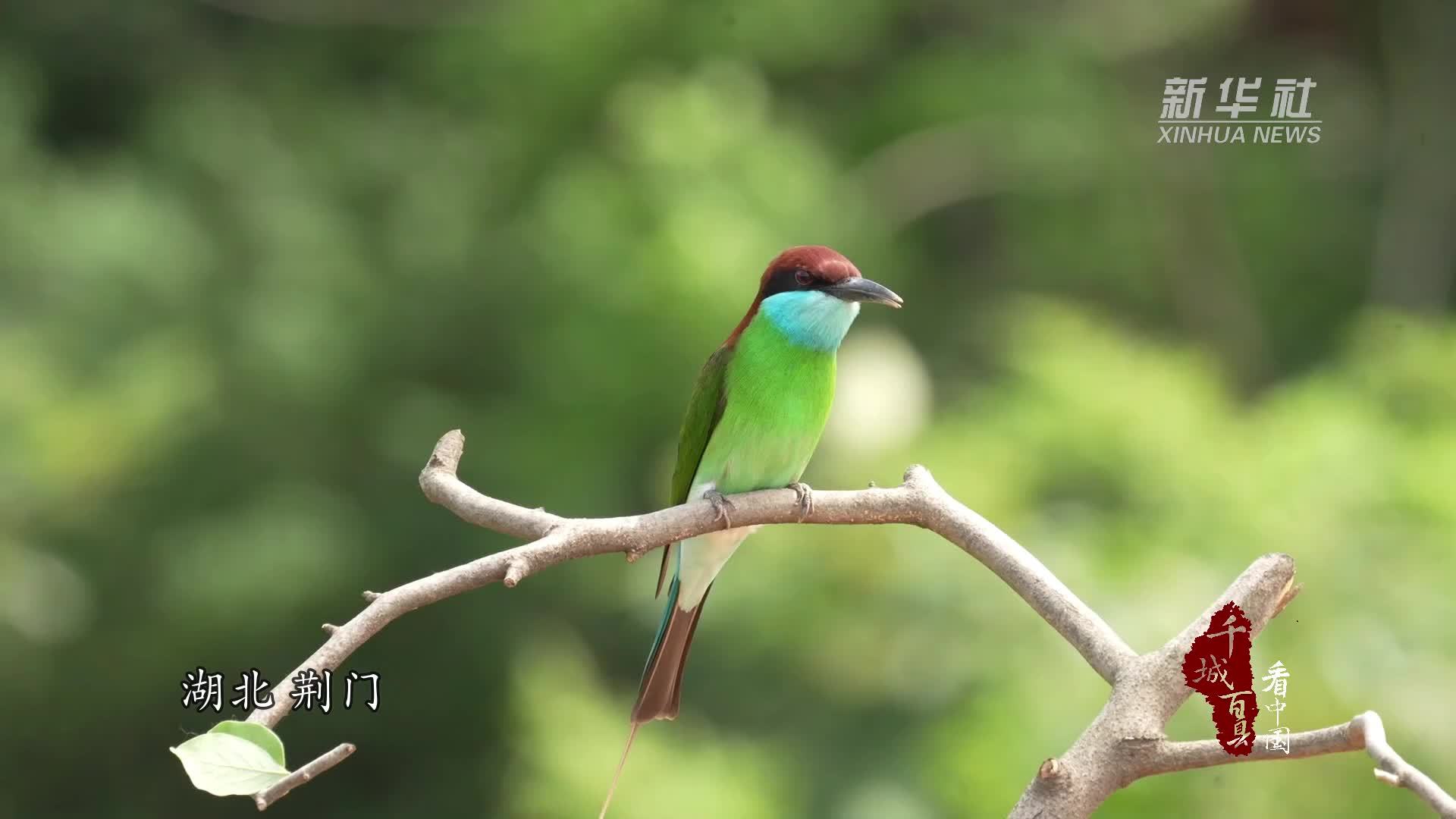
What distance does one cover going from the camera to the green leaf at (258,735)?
107 cm

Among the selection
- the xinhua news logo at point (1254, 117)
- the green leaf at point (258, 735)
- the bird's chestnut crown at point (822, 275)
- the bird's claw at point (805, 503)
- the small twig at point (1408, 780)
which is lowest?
the green leaf at point (258, 735)

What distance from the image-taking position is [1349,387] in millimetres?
3529

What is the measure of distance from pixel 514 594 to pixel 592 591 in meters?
0.63

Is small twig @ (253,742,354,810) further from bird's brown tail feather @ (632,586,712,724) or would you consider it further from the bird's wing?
the bird's wing

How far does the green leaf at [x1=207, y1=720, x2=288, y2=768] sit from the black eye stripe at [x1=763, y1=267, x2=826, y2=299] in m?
1.01

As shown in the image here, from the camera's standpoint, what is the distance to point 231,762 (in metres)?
1.07

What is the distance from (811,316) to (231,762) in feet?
3.40

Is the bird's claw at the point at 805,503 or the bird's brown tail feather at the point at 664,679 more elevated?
the bird's claw at the point at 805,503

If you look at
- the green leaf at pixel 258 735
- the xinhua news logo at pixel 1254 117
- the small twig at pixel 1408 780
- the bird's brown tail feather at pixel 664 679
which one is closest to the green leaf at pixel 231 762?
the green leaf at pixel 258 735

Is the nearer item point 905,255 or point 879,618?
point 879,618

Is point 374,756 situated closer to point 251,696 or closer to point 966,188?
point 966,188

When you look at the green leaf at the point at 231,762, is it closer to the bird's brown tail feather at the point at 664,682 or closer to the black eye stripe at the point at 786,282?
the bird's brown tail feather at the point at 664,682

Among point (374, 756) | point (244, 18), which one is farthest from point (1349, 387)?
point (244, 18)

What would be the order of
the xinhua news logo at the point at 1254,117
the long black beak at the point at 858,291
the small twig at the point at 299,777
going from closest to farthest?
the small twig at the point at 299,777, the long black beak at the point at 858,291, the xinhua news logo at the point at 1254,117
